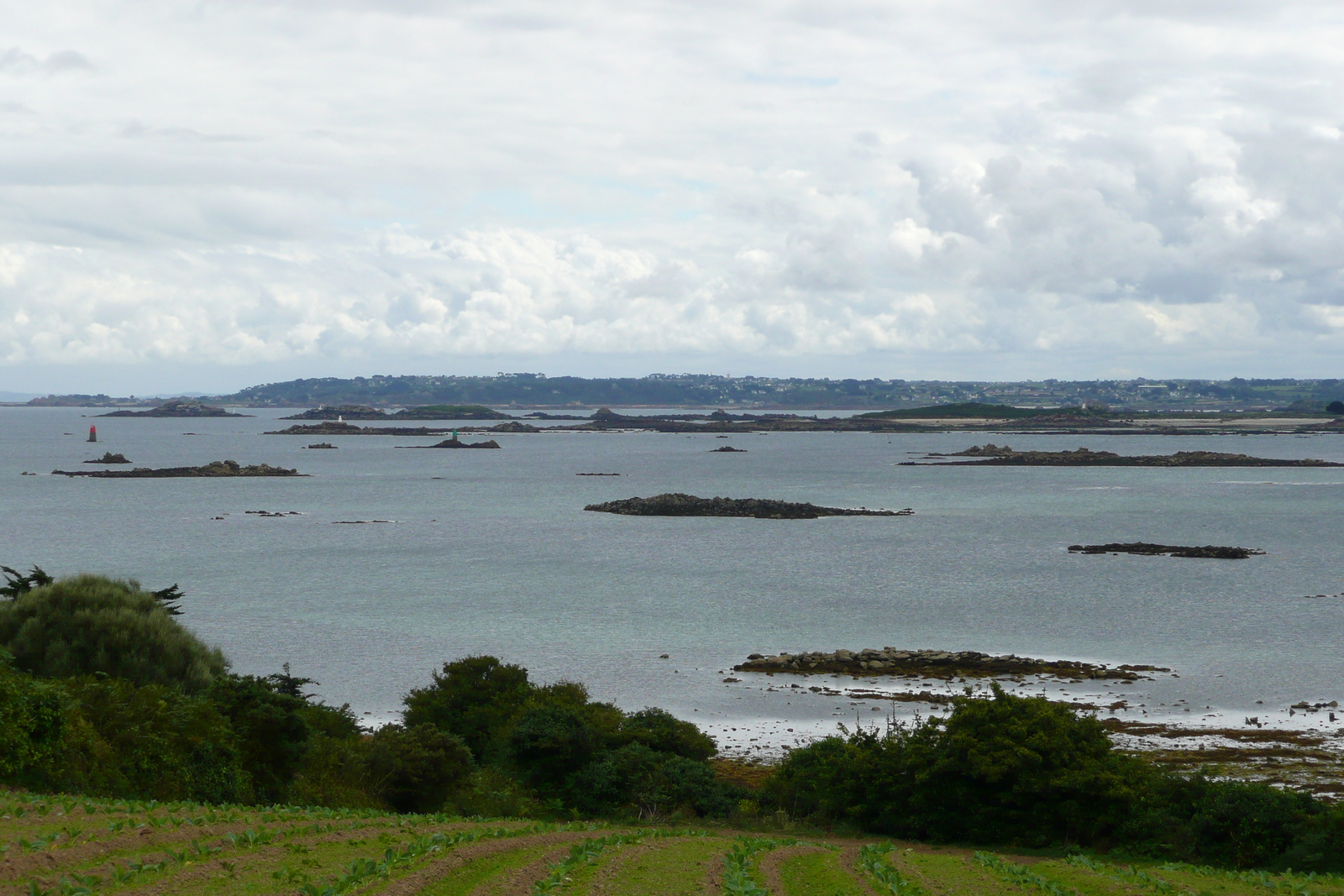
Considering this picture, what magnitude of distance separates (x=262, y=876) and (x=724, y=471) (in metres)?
118

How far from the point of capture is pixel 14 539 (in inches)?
2729

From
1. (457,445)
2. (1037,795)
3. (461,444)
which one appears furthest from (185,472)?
(1037,795)

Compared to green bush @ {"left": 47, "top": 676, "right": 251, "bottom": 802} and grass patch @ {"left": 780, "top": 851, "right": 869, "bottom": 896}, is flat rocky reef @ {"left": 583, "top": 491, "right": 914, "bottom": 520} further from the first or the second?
grass patch @ {"left": 780, "top": 851, "right": 869, "bottom": 896}

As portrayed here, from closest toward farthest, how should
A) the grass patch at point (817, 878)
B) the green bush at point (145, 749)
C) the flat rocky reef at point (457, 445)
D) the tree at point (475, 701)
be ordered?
the grass patch at point (817, 878)
the green bush at point (145, 749)
the tree at point (475, 701)
the flat rocky reef at point (457, 445)

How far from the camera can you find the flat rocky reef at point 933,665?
34812 millimetres

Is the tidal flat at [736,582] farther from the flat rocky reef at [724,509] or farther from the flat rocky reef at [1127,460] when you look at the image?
the flat rocky reef at [1127,460]

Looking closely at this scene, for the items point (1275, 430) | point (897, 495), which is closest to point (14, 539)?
point (897, 495)

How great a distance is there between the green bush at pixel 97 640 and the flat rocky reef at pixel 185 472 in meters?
99.7

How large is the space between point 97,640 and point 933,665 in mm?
23746

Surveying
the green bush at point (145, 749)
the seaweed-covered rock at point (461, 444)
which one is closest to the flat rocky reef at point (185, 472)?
the seaweed-covered rock at point (461, 444)

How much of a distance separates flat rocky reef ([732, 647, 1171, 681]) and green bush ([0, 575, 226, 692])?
667 inches

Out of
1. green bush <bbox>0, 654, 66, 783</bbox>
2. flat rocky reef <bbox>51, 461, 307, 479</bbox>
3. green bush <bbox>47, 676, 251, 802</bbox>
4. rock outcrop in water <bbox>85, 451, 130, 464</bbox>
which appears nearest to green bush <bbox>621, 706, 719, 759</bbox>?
green bush <bbox>47, 676, 251, 802</bbox>

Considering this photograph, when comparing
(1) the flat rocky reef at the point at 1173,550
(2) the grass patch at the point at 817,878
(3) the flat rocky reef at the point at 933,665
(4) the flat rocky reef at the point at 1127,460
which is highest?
(4) the flat rocky reef at the point at 1127,460

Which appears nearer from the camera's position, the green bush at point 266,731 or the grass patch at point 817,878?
the grass patch at point 817,878
